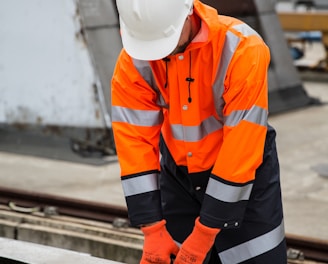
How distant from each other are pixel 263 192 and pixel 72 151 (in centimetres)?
471

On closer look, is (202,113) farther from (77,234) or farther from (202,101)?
(77,234)

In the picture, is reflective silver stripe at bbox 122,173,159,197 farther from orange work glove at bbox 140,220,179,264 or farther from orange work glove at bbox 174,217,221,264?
orange work glove at bbox 174,217,221,264

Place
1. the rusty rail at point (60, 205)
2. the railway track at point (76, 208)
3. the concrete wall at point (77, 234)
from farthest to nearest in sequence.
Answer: the rusty rail at point (60, 205), the concrete wall at point (77, 234), the railway track at point (76, 208)

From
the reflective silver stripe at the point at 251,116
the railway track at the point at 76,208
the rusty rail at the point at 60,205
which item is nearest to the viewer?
the reflective silver stripe at the point at 251,116

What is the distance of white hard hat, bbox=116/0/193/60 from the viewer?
329 cm

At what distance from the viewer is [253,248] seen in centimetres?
364

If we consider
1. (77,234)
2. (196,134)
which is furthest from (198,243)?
(77,234)

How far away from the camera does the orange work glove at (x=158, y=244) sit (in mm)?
3510

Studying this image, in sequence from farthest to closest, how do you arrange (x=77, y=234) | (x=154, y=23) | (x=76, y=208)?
(x=76, y=208), (x=77, y=234), (x=154, y=23)

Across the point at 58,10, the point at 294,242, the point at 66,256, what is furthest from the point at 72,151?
the point at 66,256

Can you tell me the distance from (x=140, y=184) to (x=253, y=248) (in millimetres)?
624

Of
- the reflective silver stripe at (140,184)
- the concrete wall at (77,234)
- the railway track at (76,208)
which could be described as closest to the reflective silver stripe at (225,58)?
the reflective silver stripe at (140,184)

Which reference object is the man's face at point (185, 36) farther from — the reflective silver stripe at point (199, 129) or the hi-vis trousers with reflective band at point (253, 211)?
the hi-vis trousers with reflective band at point (253, 211)

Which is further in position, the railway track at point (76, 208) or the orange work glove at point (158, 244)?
the railway track at point (76, 208)
